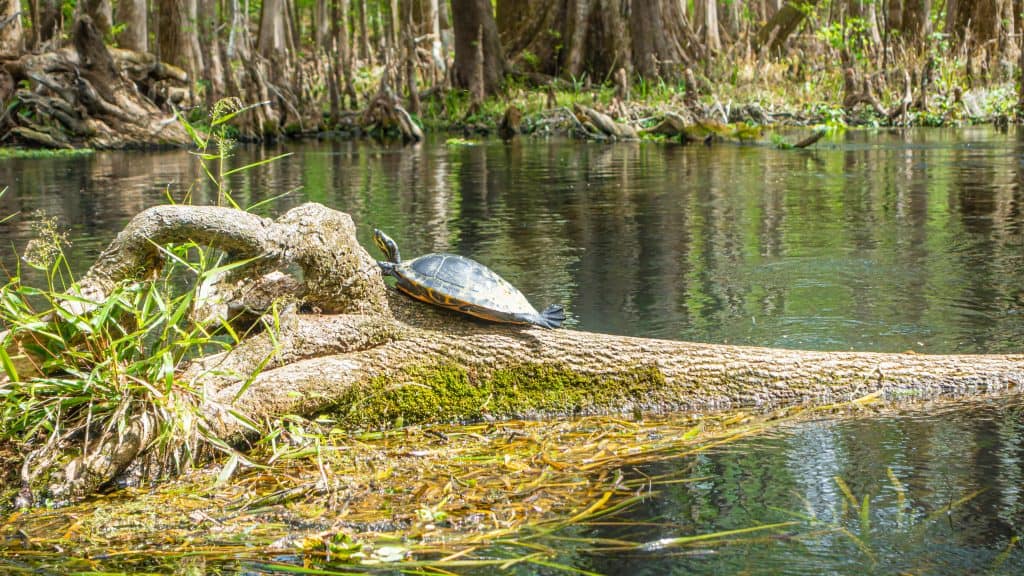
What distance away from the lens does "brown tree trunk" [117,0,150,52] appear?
118 ft

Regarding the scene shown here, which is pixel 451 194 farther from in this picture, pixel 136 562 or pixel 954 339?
pixel 136 562

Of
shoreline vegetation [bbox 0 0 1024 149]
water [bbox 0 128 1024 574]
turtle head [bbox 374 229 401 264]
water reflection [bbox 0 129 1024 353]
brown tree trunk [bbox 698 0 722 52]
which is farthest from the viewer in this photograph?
brown tree trunk [bbox 698 0 722 52]

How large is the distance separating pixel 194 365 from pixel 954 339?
4.85 meters

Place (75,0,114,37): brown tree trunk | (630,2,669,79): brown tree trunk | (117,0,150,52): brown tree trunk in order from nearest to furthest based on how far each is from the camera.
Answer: (630,2,669,79): brown tree trunk → (75,0,114,37): brown tree trunk → (117,0,150,52): brown tree trunk

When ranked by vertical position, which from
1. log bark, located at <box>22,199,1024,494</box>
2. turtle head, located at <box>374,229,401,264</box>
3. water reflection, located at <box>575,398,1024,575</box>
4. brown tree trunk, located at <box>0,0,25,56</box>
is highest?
brown tree trunk, located at <box>0,0,25,56</box>

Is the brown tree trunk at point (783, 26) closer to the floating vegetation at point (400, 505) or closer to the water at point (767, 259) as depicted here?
the water at point (767, 259)

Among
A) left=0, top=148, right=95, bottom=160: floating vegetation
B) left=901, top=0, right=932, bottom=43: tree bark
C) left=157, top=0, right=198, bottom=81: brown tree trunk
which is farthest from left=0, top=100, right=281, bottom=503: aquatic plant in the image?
left=157, top=0, right=198, bottom=81: brown tree trunk

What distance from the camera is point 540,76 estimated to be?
37.2 meters

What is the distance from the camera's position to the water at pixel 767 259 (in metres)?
4.36

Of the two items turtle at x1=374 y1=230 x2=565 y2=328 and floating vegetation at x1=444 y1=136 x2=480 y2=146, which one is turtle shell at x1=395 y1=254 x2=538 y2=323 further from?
floating vegetation at x1=444 y1=136 x2=480 y2=146

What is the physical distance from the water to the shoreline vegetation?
11.7 ft

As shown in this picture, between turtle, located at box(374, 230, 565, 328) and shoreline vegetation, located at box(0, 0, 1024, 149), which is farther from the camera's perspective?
shoreline vegetation, located at box(0, 0, 1024, 149)

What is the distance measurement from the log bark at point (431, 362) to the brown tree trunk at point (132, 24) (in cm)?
3264

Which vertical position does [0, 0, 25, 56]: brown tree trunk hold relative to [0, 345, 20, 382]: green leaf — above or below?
above
